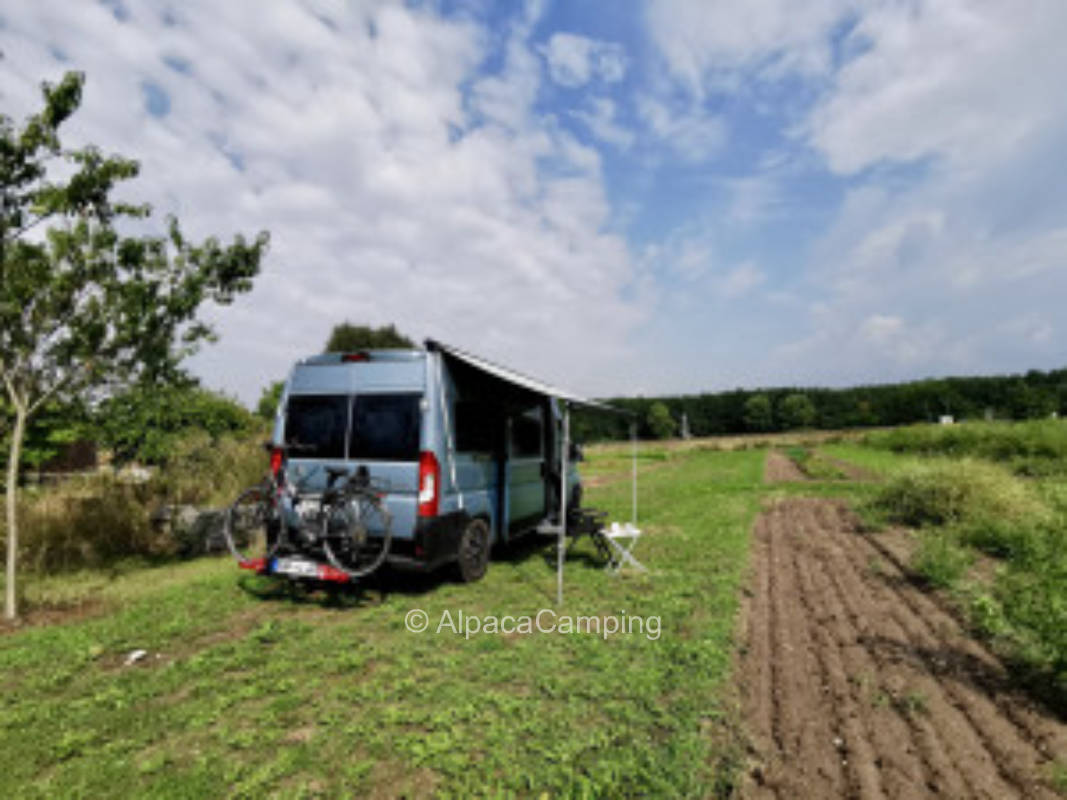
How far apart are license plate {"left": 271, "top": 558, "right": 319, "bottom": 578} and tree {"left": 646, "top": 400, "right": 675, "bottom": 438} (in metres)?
54.6

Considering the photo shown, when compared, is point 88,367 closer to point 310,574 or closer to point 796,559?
point 310,574

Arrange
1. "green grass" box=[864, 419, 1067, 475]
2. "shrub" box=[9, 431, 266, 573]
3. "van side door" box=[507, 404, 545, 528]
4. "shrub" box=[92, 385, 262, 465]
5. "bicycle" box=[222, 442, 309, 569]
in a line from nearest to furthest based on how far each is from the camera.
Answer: "bicycle" box=[222, 442, 309, 569]
"van side door" box=[507, 404, 545, 528]
"shrub" box=[9, 431, 266, 573]
"shrub" box=[92, 385, 262, 465]
"green grass" box=[864, 419, 1067, 475]

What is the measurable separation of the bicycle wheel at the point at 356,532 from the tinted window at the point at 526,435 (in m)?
2.08

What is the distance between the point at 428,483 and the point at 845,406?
62.9 meters

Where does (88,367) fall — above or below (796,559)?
above

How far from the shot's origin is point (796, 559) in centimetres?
711

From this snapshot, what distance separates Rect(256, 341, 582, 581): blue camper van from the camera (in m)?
5.08

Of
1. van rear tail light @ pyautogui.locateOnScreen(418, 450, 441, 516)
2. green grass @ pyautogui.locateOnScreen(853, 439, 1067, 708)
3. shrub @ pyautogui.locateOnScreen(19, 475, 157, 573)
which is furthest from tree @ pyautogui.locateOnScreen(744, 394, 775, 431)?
van rear tail light @ pyautogui.locateOnScreen(418, 450, 441, 516)

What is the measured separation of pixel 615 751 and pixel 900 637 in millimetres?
2930

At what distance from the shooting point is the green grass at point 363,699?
255 cm

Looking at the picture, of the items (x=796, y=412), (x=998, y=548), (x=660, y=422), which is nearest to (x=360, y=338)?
(x=998, y=548)

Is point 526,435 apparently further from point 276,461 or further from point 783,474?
point 783,474

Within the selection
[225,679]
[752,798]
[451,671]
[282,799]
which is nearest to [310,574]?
[225,679]

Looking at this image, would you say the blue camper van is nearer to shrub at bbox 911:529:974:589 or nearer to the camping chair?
the camping chair
